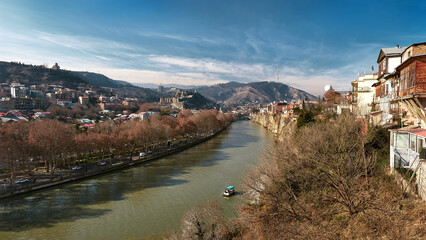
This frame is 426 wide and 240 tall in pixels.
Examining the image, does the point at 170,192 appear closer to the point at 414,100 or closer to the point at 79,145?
the point at 79,145

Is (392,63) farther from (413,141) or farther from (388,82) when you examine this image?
(413,141)

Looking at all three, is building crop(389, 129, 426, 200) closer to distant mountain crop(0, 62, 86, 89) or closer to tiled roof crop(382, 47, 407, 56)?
tiled roof crop(382, 47, 407, 56)

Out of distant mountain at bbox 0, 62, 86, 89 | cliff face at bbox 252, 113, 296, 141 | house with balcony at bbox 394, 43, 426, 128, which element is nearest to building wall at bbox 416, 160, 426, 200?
house with balcony at bbox 394, 43, 426, 128

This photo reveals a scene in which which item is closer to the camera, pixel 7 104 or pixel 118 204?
pixel 118 204

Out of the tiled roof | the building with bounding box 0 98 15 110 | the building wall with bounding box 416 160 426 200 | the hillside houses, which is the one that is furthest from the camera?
the building with bounding box 0 98 15 110

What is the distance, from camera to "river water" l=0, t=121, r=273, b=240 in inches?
381

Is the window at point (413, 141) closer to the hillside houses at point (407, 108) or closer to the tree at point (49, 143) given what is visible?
the hillside houses at point (407, 108)

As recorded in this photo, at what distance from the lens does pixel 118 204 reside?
12.2 m

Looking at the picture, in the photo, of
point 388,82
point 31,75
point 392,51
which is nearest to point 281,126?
point 388,82

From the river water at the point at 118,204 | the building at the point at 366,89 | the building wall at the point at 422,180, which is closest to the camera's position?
the building wall at the point at 422,180

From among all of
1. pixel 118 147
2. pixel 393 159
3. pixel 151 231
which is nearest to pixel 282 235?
pixel 393 159

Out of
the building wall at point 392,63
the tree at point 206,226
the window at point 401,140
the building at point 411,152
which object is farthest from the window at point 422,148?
the building wall at point 392,63

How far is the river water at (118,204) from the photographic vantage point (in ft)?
31.7

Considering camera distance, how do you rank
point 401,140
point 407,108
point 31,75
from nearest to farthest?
point 401,140 → point 407,108 → point 31,75
